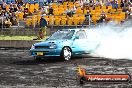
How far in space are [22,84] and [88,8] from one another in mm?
22180

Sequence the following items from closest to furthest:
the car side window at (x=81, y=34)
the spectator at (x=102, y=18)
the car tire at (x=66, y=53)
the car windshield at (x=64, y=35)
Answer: the car tire at (x=66, y=53), the car windshield at (x=64, y=35), the car side window at (x=81, y=34), the spectator at (x=102, y=18)

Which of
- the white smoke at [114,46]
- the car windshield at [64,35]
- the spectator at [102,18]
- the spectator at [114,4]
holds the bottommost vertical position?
the white smoke at [114,46]

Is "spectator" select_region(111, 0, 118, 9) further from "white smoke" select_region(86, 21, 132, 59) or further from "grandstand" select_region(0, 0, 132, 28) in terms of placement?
"white smoke" select_region(86, 21, 132, 59)

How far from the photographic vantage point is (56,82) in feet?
35.8

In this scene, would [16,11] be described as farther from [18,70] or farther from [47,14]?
[18,70]

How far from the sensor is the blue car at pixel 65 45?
57.8 feet

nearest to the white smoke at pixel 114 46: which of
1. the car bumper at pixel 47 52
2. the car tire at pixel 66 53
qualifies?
the car tire at pixel 66 53

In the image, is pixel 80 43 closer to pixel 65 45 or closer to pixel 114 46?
pixel 65 45

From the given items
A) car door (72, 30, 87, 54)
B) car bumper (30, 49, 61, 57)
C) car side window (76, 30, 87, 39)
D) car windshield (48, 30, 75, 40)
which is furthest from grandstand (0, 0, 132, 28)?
car bumper (30, 49, 61, 57)

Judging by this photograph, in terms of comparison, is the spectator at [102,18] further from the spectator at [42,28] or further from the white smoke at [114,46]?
the white smoke at [114,46]

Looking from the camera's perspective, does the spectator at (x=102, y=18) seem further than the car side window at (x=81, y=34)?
Yes

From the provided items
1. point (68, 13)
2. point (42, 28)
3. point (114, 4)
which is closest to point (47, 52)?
point (42, 28)

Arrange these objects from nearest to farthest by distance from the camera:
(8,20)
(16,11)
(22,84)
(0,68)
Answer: (22,84) < (0,68) < (8,20) < (16,11)

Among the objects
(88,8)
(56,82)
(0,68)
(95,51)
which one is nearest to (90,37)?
(95,51)
